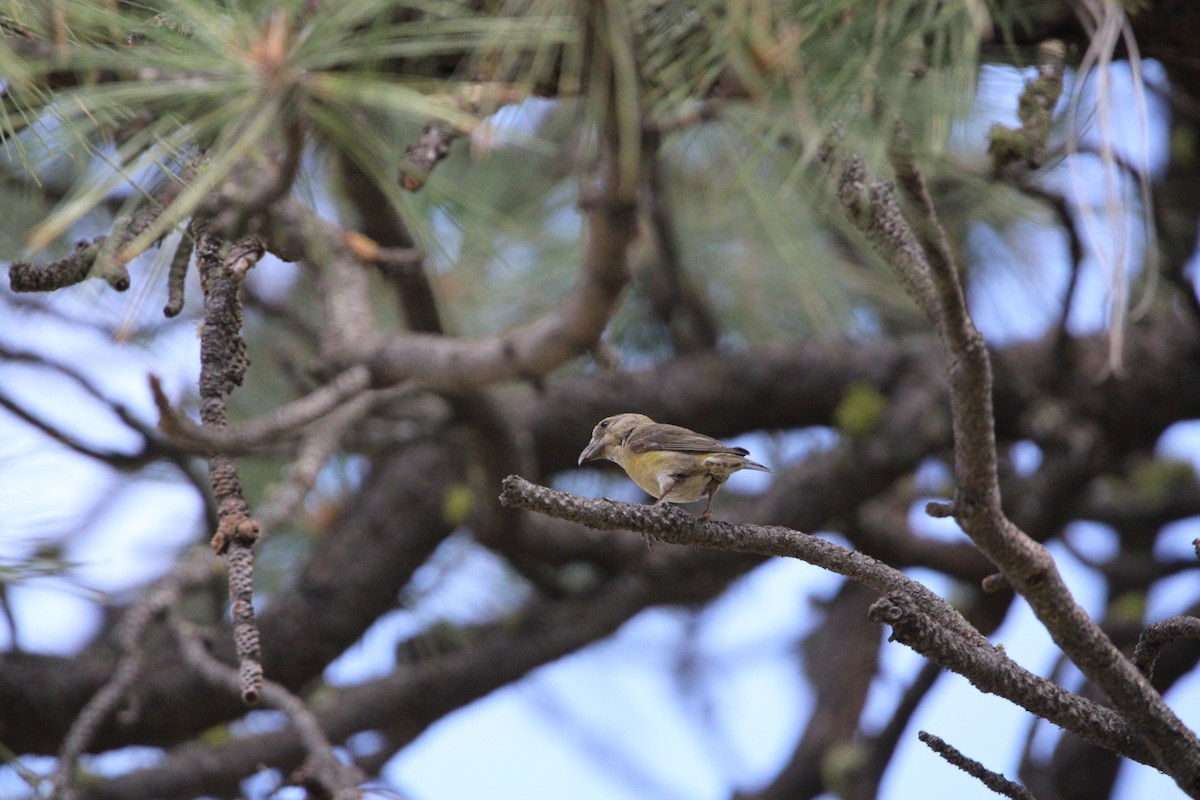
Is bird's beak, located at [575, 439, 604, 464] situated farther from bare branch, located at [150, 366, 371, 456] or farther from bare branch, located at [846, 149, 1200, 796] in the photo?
bare branch, located at [846, 149, 1200, 796]

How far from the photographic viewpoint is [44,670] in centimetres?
349

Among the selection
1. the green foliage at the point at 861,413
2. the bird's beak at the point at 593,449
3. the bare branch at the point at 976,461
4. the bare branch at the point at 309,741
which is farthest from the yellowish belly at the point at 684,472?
the green foliage at the point at 861,413

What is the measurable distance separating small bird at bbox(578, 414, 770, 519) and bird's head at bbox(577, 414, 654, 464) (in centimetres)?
5

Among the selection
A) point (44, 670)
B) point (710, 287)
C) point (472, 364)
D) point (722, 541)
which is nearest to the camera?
point (722, 541)

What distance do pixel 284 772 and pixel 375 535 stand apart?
750 millimetres

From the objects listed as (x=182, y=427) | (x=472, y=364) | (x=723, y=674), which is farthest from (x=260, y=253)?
(x=723, y=674)

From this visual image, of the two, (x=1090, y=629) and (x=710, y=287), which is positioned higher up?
(x=710, y=287)

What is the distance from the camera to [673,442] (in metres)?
2.09

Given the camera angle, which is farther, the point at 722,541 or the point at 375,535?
the point at 375,535

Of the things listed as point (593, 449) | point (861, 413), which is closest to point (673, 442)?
point (593, 449)

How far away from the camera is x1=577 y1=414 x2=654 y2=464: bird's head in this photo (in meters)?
2.26

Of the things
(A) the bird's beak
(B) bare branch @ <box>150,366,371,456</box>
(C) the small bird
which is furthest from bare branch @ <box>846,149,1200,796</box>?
(B) bare branch @ <box>150,366,371,456</box>

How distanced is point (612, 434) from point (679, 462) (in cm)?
27

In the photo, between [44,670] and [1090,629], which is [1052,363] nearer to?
[1090,629]
